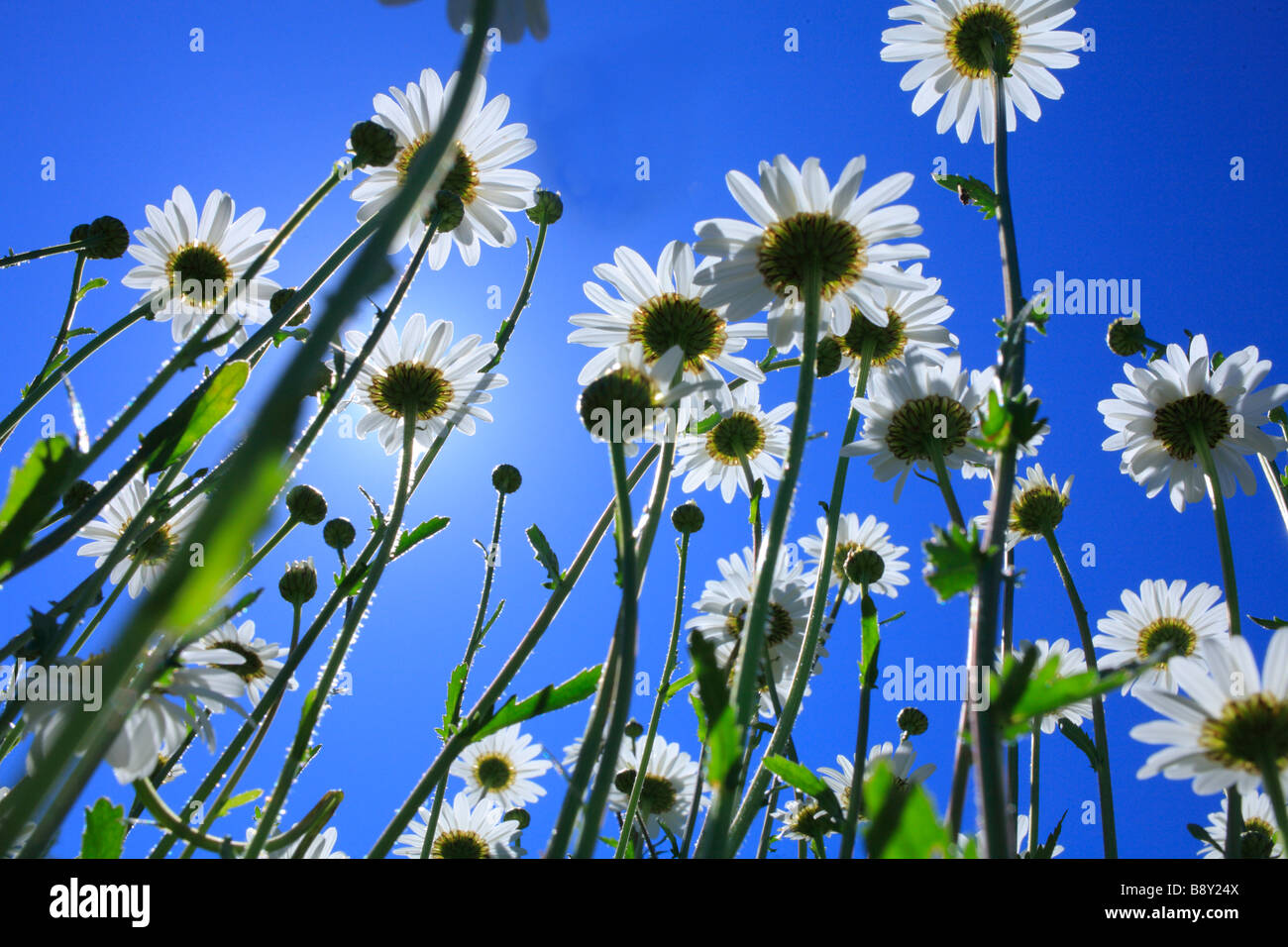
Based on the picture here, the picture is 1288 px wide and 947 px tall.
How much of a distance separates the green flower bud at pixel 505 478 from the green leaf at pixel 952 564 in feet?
4.54

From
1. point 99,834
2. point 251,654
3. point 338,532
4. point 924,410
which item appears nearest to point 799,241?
point 924,410

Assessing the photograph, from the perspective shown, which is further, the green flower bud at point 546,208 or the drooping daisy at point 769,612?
the drooping daisy at point 769,612

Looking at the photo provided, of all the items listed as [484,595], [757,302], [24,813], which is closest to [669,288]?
[757,302]

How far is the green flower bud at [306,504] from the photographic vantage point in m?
1.87

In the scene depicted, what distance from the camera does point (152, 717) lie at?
36.8 inches

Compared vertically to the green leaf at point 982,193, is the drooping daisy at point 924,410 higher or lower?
lower

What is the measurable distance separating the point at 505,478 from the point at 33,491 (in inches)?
50.3

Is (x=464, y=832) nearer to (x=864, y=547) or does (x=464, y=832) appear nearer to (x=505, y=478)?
(x=505, y=478)

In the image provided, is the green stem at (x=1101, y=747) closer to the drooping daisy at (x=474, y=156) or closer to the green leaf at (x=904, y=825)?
the green leaf at (x=904, y=825)

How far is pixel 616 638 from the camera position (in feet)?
3.12

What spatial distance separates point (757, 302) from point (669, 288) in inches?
11.5

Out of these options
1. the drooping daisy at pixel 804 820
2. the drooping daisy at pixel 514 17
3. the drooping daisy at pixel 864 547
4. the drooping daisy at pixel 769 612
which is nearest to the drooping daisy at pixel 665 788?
the drooping daisy at pixel 804 820

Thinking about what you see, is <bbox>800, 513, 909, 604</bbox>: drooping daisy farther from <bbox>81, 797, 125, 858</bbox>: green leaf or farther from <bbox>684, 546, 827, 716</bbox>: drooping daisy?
<bbox>81, 797, 125, 858</bbox>: green leaf
